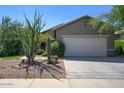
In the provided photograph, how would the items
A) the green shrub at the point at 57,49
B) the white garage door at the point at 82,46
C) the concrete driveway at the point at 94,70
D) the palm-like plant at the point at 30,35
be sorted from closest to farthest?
the concrete driveway at the point at 94,70 < the palm-like plant at the point at 30,35 < the green shrub at the point at 57,49 < the white garage door at the point at 82,46

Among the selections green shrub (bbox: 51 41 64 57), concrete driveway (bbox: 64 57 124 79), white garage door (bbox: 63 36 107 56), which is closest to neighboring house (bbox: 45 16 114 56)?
white garage door (bbox: 63 36 107 56)

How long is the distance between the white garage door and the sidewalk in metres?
15.5

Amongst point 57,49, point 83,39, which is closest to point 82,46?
point 83,39

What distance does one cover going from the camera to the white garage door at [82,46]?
28750 millimetres

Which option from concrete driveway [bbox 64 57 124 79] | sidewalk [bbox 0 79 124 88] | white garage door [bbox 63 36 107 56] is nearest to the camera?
sidewalk [bbox 0 79 124 88]

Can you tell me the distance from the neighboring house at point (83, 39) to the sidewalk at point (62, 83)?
15.5 meters

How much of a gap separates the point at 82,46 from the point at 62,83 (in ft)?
54.5

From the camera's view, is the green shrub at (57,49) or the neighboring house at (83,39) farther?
the neighboring house at (83,39)

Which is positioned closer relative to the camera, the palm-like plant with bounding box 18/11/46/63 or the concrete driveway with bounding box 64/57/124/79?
the concrete driveway with bounding box 64/57/124/79

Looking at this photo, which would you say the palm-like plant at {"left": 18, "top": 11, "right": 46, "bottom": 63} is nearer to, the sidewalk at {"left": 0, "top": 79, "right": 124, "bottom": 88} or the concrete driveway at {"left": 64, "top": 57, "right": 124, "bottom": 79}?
the concrete driveway at {"left": 64, "top": 57, "right": 124, "bottom": 79}

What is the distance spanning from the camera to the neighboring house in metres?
28.8

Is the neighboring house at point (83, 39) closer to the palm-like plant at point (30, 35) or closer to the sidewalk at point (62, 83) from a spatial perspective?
the palm-like plant at point (30, 35)

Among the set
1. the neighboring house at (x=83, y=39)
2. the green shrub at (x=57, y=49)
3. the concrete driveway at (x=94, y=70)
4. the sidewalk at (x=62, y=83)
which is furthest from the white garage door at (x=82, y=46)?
the sidewalk at (x=62, y=83)
